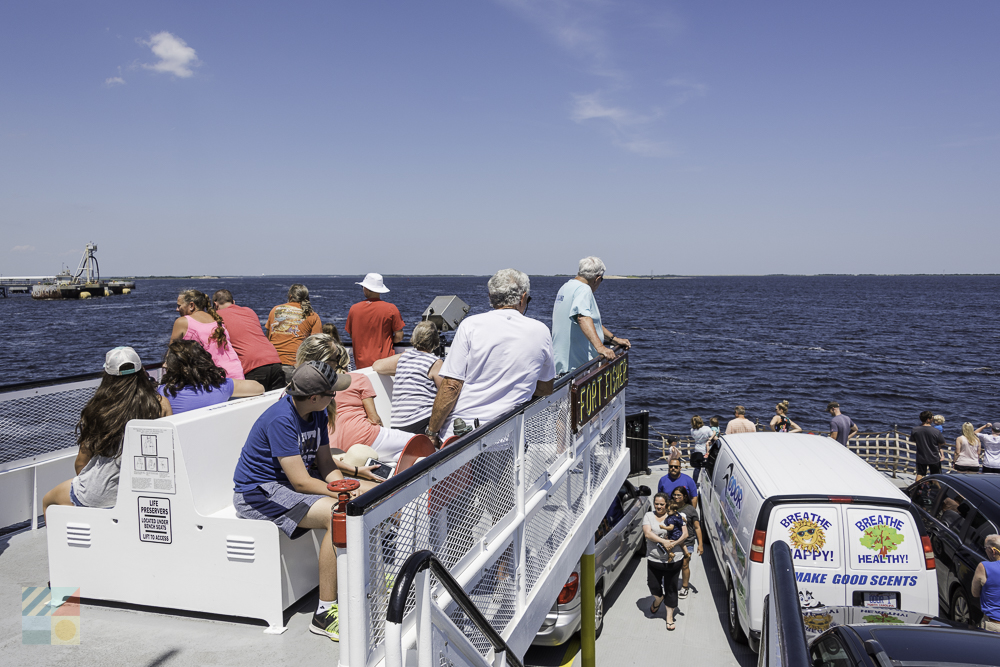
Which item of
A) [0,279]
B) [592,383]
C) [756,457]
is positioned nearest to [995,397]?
[756,457]

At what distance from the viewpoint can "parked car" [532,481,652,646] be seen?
20.6 ft

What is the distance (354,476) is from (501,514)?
4.01ft

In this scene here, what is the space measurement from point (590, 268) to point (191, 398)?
335cm

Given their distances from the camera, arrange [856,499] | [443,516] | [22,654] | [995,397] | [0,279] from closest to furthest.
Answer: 1. [443,516]
2. [22,654]
3. [856,499]
4. [995,397]
5. [0,279]

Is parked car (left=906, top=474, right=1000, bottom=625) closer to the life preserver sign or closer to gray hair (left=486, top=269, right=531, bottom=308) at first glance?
gray hair (left=486, top=269, right=531, bottom=308)

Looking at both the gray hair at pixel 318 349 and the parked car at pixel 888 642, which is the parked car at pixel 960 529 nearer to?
the parked car at pixel 888 642

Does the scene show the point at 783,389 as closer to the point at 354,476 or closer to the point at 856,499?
the point at 856,499

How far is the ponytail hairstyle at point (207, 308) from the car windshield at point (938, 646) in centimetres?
A: 551

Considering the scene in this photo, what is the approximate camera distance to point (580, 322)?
534 cm

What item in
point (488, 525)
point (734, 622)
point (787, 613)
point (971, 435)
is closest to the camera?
point (787, 613)

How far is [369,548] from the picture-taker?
1.90m

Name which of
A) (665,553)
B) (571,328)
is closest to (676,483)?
(665,553)

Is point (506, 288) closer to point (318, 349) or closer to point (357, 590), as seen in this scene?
point (318, 349)

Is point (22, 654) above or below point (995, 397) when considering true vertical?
above
